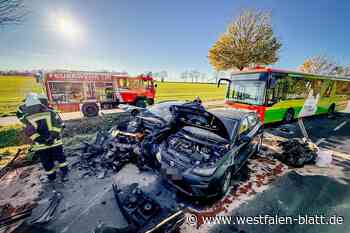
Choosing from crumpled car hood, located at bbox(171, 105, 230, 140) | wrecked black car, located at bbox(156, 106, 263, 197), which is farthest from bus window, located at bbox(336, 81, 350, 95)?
crumpled car hood, located at bbox(171, 105, 230, 140)

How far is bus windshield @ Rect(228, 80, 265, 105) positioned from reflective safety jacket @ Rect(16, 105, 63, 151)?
290 inches

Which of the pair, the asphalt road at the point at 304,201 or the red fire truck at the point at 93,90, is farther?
the red fire truck at the point at 93,90

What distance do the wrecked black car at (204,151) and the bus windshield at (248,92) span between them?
9.78ft

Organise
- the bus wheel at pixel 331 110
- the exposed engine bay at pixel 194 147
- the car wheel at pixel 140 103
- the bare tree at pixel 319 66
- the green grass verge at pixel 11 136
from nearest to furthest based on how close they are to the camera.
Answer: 1. the exposed engine bay at pixel 194 147
2. the green grass verge at pixel 11 136
3. the bus wheel at pixel 331 110
4. the car wheel at pixel 140 103
5. the bare tree at pixel 319 66

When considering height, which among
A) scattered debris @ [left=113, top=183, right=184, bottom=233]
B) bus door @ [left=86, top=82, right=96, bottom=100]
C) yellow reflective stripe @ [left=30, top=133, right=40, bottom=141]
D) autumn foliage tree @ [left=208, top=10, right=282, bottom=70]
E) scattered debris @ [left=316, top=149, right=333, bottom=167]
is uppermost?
autumn foliage tree @ [left=208, top=10, right=282, bottom=70]

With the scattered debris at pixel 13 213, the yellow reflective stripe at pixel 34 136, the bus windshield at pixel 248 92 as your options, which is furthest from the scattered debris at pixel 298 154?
the yellow reflective stripe at pixel 34 136

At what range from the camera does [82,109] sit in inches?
384

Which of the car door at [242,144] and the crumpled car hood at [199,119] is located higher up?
the crumpled car hood at [199,119]

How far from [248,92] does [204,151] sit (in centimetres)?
516

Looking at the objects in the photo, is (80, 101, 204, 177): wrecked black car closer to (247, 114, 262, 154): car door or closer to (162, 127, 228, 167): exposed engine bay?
(162, 127, 228, 167): exposed engine bay

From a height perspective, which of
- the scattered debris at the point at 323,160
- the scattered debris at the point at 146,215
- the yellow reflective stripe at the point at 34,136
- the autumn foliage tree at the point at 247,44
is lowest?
the scattered debris at the point at 323,160

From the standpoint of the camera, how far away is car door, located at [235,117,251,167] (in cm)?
331

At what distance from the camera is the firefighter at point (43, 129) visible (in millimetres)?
3074

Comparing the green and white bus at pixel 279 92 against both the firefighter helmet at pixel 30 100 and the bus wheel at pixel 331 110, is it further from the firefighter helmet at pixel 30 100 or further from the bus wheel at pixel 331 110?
the firefighter helmet at pixel 30 100
